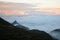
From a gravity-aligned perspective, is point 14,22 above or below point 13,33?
above

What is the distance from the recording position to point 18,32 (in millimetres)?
7426

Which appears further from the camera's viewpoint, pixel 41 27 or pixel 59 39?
pixel 41 27

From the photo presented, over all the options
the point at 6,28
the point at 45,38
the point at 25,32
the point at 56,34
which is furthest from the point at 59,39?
the point at 6,28

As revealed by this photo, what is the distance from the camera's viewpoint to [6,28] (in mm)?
7523

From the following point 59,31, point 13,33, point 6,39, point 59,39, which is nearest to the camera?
point 6,39

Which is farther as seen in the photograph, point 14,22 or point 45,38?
point 14,22

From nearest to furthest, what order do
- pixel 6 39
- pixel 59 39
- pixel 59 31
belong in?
pixel 6 39
pixel 59 39
pixel 59 31

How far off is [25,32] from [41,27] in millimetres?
1205

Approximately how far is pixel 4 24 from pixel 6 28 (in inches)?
21.4

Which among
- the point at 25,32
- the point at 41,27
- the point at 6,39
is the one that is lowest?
the point at 6,39

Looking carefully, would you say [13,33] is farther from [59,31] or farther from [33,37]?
Result: [59,31]

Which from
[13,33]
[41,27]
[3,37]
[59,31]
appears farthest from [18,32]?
[59,31]

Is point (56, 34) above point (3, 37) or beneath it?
above

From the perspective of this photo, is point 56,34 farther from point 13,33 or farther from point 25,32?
point 13,33
